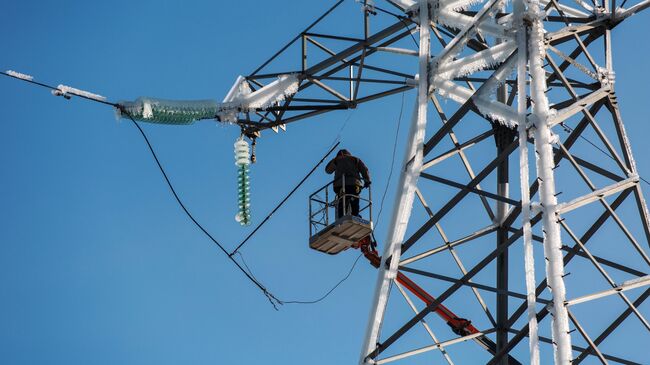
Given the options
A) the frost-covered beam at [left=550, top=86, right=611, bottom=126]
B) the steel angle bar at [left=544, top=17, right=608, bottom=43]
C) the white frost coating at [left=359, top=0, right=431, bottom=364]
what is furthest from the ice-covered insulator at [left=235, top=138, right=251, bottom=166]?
the frost-covered beam at [left=550, top=86, right=611, bottom=126]

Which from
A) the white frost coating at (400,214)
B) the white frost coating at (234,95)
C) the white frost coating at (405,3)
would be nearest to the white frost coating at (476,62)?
the white frost coating at (400,214)

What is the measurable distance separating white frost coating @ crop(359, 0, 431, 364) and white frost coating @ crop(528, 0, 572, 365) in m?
2.52

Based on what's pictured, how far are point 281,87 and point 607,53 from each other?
292 inches

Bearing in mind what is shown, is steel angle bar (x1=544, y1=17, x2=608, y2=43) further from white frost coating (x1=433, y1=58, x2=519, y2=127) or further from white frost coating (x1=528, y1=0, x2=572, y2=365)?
white frost coating (x1=433, y1=58, x2=519, y2=127)

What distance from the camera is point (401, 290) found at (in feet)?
87.3

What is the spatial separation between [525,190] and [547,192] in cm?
55

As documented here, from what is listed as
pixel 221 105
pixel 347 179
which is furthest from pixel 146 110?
pixel 347 179

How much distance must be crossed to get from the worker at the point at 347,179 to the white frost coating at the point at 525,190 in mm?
5809

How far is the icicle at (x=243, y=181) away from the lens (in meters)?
31.2

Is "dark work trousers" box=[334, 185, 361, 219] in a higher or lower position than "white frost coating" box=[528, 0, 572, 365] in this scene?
higher

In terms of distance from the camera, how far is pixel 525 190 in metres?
24.2

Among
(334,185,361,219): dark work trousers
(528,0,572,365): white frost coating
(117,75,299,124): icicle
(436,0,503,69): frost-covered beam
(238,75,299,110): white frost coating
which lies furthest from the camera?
(238,75,299,110): white frost coating

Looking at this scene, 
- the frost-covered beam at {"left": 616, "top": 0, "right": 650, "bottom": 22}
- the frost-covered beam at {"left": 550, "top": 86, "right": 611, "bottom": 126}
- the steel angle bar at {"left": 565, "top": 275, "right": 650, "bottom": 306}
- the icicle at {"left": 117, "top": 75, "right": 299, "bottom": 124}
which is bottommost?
the steel angle bar at {"left": 565, "top": 275, "right": 650, "bottom": 306}

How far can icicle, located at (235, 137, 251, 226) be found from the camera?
31.2 meters
